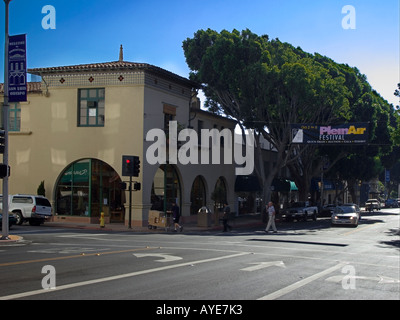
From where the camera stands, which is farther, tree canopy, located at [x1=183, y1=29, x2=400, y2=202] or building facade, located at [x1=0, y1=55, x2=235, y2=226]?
tree canopy, located at [x1=183, y1=29, x2=400, y2=202]

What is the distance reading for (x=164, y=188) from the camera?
33594mm

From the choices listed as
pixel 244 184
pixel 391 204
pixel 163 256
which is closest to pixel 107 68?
pixel 244 184

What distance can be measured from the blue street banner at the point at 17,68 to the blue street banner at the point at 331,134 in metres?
21.7

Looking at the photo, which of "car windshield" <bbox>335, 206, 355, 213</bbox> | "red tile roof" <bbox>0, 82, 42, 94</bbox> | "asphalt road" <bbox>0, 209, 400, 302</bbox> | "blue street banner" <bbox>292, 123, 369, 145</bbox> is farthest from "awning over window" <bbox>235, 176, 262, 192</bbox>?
"asphalt road" <bbox>0, 209, 400, 302</bbox>

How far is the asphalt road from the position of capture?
31.1 feet

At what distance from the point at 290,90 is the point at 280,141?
560cm

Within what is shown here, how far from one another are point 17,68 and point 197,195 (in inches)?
818

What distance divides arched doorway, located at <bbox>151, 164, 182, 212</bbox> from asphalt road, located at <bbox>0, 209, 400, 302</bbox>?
45.5 feet

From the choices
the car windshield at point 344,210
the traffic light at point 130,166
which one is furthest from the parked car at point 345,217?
the traffic light at point 130,166

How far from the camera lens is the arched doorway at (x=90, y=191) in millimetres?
32344

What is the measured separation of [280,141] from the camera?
39656 mm

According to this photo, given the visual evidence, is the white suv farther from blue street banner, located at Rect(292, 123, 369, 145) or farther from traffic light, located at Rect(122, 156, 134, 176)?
blue street banner, located at Rect(292, 123, 369, 145)

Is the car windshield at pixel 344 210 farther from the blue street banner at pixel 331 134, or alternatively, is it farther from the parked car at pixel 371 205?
the parked car at pixel 371 205
